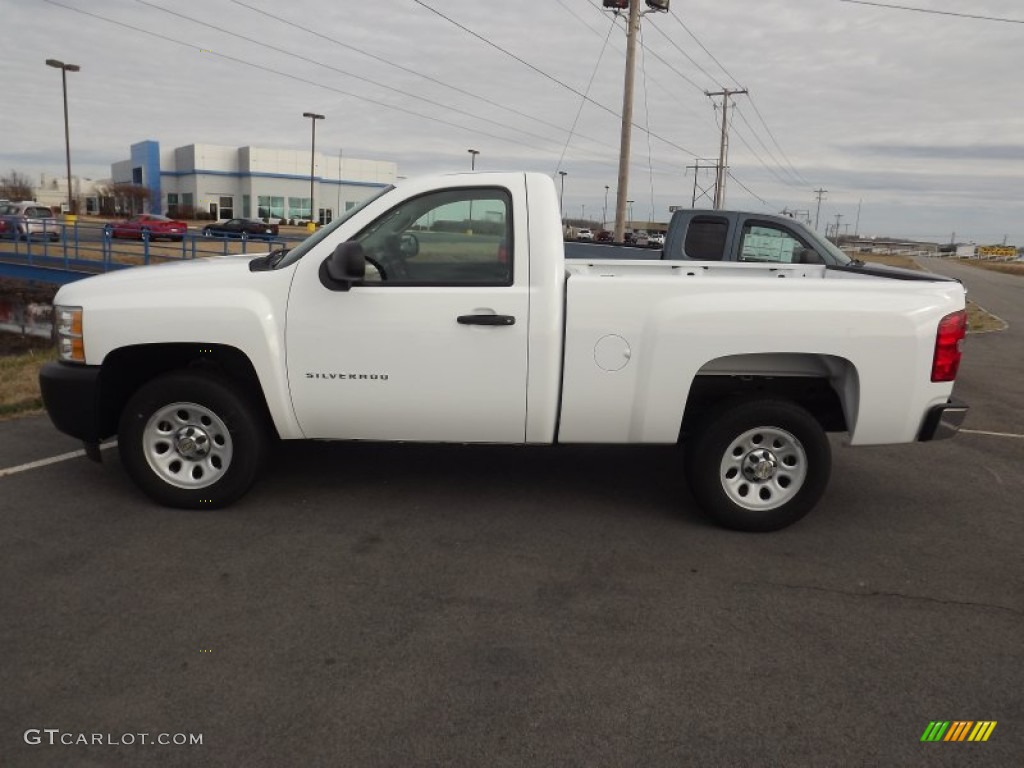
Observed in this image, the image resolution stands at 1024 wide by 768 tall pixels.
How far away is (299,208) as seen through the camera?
84.1 meters

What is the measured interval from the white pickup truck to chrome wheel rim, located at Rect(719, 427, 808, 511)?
1cm

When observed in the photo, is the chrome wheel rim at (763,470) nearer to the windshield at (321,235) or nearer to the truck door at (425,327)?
the truck door at (425,327)

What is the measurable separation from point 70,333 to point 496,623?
3025 millimetres

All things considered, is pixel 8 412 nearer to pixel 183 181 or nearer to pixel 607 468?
pixel 607 468

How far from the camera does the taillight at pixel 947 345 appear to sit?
4539 millimetres

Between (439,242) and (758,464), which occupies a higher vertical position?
(439,242)

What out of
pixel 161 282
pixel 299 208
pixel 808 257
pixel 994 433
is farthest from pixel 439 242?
pixel 299 208

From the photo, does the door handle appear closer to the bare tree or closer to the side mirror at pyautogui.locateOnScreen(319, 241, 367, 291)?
the side mirror at pyautogui.locateOnScreen(319, 241, 367, 291)

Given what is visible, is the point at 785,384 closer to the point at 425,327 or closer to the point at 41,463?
the point at 425,327

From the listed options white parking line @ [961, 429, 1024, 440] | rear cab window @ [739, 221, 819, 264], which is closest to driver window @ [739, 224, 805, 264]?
rear cab window @ [739, 221, 819, 264]

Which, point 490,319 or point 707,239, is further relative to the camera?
point 707,239

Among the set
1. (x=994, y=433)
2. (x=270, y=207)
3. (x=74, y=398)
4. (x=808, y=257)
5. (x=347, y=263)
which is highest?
(x=270, y=207)

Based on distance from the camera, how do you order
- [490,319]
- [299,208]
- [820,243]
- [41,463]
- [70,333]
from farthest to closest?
[299,208]
[820,243]
[41,463]
[70,333]
[490,319]

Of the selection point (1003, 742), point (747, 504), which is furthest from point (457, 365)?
point (1003, 742)
